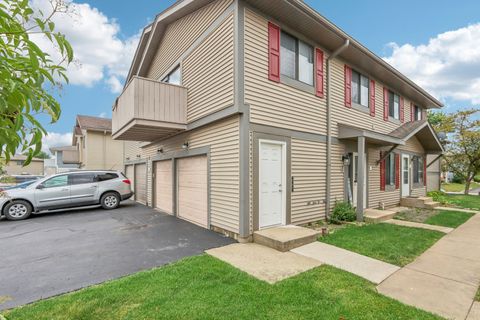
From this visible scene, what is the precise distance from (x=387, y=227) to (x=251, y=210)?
4088 millimetres

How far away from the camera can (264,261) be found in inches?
171

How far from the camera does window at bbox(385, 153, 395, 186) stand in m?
10.0

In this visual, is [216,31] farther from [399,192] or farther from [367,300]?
[399,192]

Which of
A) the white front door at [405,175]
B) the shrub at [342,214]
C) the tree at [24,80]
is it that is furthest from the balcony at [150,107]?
the white front door at [405,175]

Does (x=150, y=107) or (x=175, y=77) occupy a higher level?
(x=175, y=77)

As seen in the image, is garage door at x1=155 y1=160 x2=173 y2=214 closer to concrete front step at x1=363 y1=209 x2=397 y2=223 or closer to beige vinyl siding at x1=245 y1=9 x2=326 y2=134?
beige vinyl siding at x1=245 y1=9 x2=326 y2=134

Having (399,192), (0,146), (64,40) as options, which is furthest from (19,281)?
(399,192)

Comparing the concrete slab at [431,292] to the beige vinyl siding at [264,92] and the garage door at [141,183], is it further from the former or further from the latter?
the garage door at [141,183]

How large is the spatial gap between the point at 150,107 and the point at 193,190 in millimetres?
2745

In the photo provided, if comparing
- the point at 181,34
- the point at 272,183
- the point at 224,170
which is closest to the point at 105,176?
the point at 181,34

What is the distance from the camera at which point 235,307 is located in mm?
2918

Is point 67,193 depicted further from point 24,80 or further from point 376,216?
point 376,216

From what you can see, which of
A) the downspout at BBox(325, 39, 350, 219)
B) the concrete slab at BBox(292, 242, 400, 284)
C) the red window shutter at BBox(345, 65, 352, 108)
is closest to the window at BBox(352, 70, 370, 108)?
the red window shutter at BBox(345, 65, 352, 108)

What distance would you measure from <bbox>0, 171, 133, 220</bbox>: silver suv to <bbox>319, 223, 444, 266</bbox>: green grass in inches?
344
